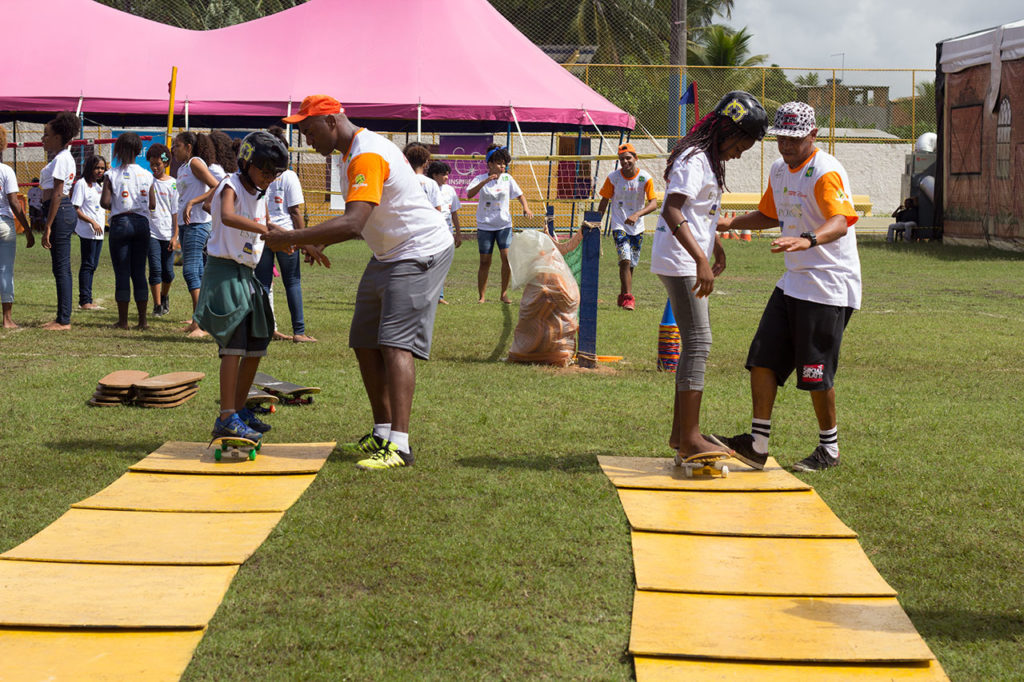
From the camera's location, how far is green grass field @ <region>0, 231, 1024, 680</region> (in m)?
3.70

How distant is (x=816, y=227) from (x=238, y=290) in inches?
121

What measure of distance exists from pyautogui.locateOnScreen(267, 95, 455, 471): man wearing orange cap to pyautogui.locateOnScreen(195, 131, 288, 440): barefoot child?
0.46 m

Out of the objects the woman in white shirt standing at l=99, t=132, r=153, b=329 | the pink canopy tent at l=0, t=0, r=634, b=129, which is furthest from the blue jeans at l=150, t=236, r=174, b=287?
the pink canopy tent at l=0, t=0, r=634, b=129

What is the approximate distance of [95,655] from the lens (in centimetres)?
354

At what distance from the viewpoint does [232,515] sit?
197 inches

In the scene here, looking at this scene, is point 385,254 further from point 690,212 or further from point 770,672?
point 770,672

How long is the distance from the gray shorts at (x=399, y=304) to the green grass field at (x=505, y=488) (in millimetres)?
661

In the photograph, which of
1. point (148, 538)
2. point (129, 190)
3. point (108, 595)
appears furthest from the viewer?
point (129, 190)

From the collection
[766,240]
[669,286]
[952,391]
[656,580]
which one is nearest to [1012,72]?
[766,240]

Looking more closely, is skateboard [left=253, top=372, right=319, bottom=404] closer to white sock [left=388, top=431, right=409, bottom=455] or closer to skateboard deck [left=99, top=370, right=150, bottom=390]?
skateboard deck [left=99, top=370, right=150, bottom=390]

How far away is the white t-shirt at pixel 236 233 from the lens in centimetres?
608

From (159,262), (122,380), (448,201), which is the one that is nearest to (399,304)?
(122,380)

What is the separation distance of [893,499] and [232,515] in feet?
10.1

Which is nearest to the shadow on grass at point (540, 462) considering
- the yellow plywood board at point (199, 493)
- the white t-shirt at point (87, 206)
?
the yellow plywood board at point (199, 493)
